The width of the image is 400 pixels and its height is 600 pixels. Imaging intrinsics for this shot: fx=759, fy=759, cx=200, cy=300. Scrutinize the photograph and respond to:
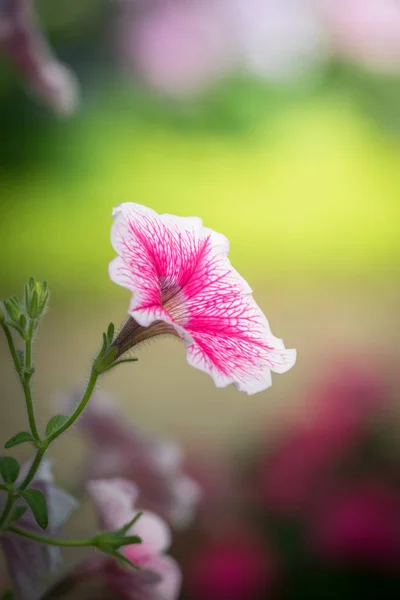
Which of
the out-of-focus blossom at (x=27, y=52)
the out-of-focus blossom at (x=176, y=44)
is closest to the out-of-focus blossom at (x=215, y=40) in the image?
the out-of-focus blossom at (x=176, y=44)

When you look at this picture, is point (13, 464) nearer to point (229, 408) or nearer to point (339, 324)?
point (229, 408)

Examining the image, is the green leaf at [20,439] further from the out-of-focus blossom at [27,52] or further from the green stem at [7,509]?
the out-of-focus blossom at [27,52]

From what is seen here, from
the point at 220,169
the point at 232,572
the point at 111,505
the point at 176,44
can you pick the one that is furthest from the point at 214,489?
the point at 176,44

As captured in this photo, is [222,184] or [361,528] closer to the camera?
[361,528]

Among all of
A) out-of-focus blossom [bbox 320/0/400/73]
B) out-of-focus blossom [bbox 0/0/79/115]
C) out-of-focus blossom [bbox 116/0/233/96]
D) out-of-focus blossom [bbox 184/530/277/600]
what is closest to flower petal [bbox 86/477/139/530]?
out-of-focus blossom [bbox 0/0/79/115]

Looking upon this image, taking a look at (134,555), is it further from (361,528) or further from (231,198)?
(231,198)

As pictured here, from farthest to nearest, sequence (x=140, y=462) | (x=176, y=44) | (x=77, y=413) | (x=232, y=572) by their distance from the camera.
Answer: (x=176, y=44) → (x=232, y=572) → (x=140, y=462) → (x=77, y=413)
